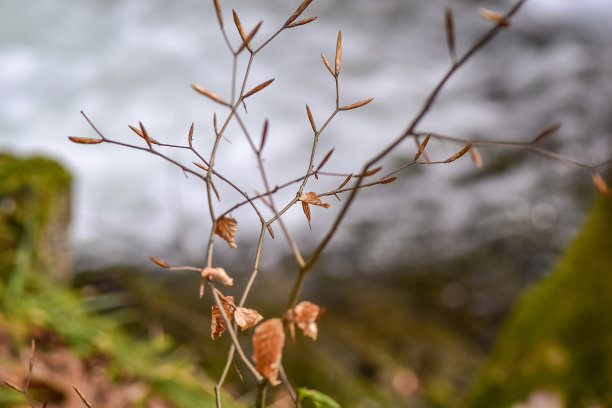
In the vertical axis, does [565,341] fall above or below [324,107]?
above

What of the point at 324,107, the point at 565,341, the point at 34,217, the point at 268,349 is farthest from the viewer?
the point at 324,107

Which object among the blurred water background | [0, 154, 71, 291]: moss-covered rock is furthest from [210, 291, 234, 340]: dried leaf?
the blurred water background

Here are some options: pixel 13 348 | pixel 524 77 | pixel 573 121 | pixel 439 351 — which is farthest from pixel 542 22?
pixel 13 348

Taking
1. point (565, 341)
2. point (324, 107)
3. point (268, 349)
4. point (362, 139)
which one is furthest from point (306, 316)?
point (324, 107)

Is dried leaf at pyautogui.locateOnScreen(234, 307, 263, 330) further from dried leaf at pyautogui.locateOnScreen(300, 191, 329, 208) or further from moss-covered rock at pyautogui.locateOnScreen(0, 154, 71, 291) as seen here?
moss-covered rock at pyautogui.locateOnScreen(0, 154, 71, 291)

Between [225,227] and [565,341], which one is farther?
[565,341]

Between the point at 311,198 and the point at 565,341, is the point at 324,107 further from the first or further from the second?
the point at 311,198

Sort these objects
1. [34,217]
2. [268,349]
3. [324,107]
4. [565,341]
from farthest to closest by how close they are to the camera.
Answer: [324,107]
[34,217]
[565,341]
[268,349]
